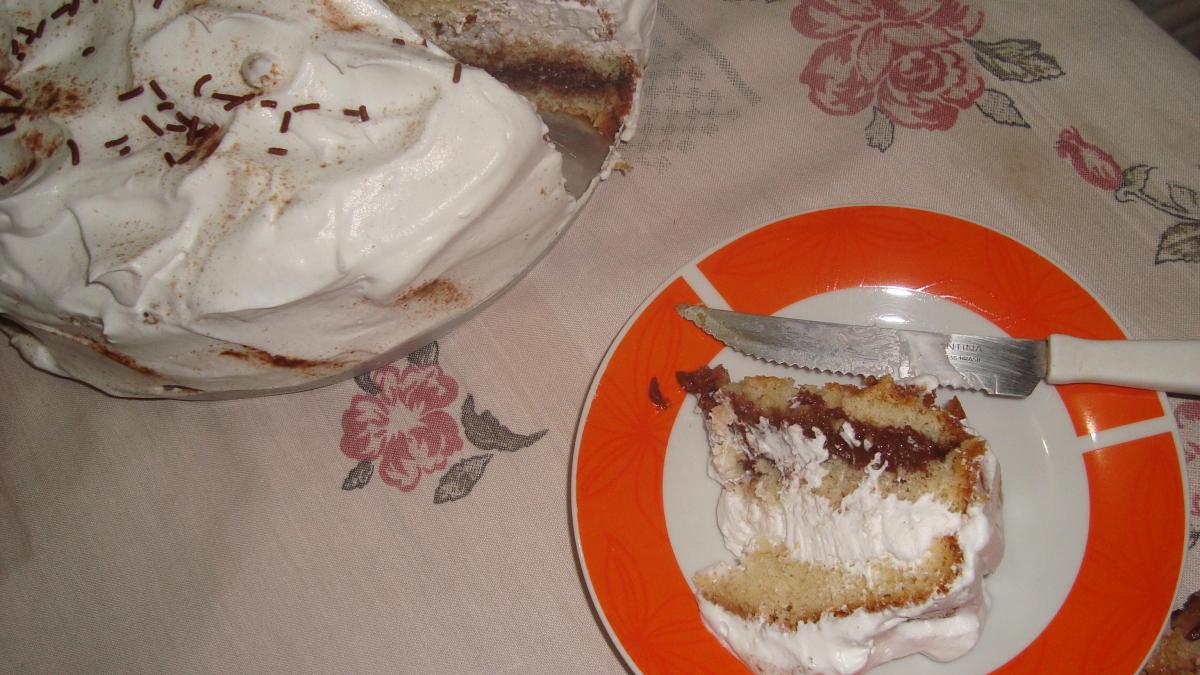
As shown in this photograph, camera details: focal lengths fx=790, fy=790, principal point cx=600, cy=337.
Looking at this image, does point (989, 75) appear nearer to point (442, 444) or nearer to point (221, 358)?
point (442, 444)

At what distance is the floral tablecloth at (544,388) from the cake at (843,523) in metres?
0.33

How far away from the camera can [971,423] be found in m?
1.48

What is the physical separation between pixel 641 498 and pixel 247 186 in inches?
34.3

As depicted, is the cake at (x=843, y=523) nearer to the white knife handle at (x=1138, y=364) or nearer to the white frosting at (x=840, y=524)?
the white frosting at (x=840, y=524)

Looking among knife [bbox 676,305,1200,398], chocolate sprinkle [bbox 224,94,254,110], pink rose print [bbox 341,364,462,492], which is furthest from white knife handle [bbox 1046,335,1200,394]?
chocolate sprinkle [bbox 224,94,254,110]

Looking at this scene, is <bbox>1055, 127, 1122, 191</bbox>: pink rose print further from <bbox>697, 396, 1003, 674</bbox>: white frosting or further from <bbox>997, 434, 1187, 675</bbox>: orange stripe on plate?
<bbox>697, 396, 1003, 674</bbox>: white frosting

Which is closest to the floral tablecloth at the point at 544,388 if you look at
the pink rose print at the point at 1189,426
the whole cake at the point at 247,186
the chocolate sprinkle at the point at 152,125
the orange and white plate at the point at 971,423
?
the pink rose print at the point at 1189,426

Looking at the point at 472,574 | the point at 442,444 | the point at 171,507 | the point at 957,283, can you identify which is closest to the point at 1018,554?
the point at 957,283

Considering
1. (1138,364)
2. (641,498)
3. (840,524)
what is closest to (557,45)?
(641,498)

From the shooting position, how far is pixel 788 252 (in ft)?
5.13

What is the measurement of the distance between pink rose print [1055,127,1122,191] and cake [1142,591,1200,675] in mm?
885

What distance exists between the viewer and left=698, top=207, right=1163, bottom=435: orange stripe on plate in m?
1.50

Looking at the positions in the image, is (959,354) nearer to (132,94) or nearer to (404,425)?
(404,425)

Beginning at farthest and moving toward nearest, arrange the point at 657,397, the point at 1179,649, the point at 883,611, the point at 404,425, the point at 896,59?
the point at 896,59, the point at 404,425, the point at 657,397, the point at 1179,649, the point at 883,611
